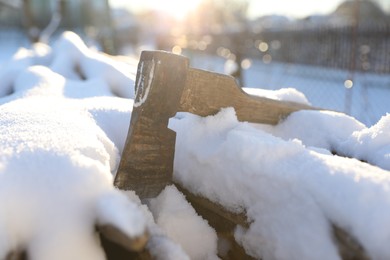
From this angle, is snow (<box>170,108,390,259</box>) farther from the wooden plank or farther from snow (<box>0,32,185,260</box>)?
snow (<box>0,32,185,260</box>)

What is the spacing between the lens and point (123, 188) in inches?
56.0

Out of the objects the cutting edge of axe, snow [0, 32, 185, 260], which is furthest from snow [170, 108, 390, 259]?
snow [0, 32, 185, 260]

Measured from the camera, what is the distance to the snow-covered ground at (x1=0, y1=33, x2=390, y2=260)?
1.05 metres

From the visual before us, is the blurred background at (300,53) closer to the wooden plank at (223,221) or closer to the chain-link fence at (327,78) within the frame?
the chain-link fence at (327,78)

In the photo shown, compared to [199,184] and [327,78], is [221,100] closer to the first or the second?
[199,184]

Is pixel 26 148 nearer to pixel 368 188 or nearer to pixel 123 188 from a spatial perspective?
pixel 123 188

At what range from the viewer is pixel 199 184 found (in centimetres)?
159

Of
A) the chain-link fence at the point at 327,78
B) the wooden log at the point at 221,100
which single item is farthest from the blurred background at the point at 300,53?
the wooden log at the point at 221,100

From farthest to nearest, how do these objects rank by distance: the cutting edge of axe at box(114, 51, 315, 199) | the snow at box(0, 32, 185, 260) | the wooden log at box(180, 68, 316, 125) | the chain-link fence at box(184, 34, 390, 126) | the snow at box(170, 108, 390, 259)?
1. the chain-link fence at box(184, 34, 390, 126)
2. the wooden log at box(180, 68, 316, 125)
3. the cutting edge of axe at box(114, 51, 315, 199)
4. the snow at box(170, 108, 390, 259)
5. the snow at box(0, 32, 185, 260)

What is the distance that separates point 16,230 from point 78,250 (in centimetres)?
16

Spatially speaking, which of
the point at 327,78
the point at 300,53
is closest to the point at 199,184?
the point at 327,78

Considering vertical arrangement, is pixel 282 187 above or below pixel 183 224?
above

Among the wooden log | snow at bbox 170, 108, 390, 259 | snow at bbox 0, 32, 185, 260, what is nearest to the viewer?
snow at bbox 0, 32, 185, 260

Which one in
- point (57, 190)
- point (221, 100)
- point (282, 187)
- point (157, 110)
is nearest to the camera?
point (57, 190)
